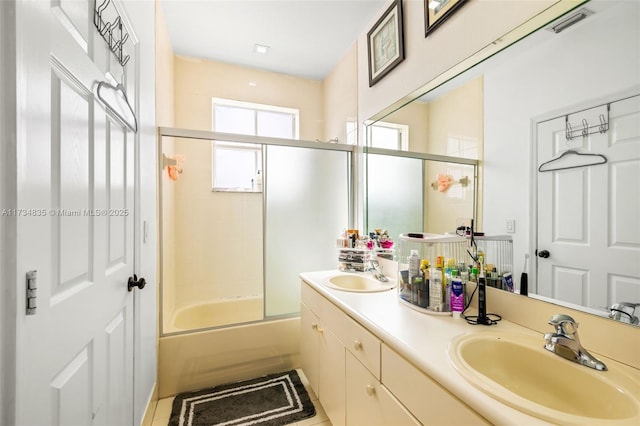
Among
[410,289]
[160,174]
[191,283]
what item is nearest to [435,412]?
[410,289]

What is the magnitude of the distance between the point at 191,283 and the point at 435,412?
2.30m

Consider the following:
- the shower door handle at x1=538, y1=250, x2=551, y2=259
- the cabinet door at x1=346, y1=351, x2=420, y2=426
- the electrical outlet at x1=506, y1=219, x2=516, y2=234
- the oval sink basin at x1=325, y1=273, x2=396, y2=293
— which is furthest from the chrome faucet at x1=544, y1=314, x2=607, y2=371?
the oval sink basin at x1=325, y1=273, x2=396, y2=293

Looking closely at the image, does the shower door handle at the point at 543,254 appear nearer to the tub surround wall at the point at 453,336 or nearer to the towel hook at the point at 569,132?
the tub surround wall at the point at 453,336

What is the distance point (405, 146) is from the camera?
174cm

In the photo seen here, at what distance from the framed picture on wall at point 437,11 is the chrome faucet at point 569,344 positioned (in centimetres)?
135

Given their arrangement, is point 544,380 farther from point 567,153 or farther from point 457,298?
point 567,153

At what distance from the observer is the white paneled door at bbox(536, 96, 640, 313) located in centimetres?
75

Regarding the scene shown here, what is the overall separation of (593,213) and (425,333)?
65 centimetres

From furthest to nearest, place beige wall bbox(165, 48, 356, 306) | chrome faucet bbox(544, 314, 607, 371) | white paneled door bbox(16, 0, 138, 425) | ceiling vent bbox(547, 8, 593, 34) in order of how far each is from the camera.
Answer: beige wall bbox(165, 48, 356, 306), ceiling vent bbox(547, 8, 593, 34), chrome faucet bbox(544, 314, 607, 371), white paneled door bbox(16, 0, 138, 425)

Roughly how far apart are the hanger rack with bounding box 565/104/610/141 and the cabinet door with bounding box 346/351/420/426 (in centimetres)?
104

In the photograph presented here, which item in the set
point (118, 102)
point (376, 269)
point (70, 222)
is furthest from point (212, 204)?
point (70, 222)

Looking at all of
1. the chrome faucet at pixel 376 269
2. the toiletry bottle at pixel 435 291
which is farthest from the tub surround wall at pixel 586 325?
the chrome faucet at pixel 376 269

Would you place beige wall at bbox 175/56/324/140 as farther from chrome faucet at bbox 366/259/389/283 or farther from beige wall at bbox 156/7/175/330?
chrome faucet at bbox 366/259/389/283

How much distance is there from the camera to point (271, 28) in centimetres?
215
